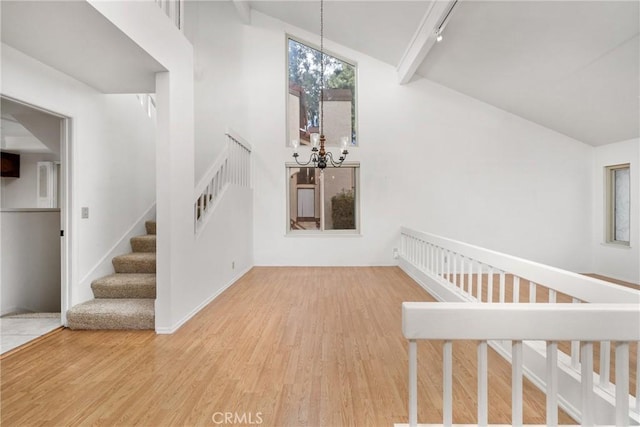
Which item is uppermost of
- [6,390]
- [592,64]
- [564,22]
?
[564,22]

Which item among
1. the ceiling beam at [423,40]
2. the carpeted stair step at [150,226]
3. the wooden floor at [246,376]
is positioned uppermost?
the ceiling beam at [423,40]

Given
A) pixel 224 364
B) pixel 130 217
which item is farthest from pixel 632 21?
pixel 130 217

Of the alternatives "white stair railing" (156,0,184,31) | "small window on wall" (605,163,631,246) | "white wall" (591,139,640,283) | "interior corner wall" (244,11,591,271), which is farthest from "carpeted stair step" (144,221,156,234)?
"small window on wall" (605,163,631,246)

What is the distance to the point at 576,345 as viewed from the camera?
5.97 feet

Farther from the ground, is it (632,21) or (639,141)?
(632,21)

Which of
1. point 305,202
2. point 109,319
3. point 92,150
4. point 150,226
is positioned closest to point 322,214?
point 305,202

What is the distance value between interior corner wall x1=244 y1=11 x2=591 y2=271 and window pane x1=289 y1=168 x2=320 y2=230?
0.24 m

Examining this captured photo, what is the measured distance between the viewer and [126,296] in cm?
329

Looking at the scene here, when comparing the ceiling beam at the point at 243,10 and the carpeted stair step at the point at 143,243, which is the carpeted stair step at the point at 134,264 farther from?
the ceiling beam at the point at 243,10

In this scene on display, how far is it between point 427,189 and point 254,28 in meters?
4.74

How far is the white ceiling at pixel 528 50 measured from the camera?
3303 mm

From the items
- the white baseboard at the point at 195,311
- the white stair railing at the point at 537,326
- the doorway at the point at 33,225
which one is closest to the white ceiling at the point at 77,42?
the doorway at the point at 33,225

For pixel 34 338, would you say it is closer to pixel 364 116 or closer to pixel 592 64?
pixel 364 116

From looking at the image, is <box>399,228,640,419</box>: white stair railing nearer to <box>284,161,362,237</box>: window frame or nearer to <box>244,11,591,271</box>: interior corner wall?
<box>244,11,591,271</box>: interior corner wall
